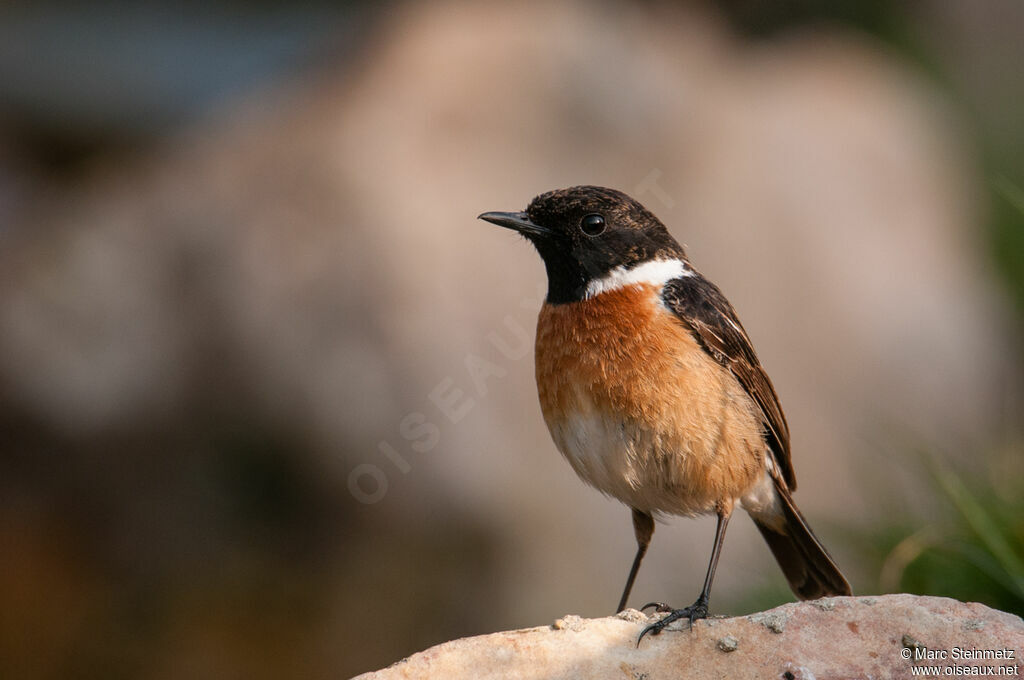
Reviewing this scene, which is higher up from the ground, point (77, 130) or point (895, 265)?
point (77, 130)

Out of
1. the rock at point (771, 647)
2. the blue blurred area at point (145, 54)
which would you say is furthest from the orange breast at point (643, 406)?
the blue blurred area at point (145, 54)

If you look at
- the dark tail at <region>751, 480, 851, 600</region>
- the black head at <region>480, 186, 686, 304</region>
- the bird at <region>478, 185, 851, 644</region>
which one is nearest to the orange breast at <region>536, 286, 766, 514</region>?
the bird at <region>478, 185, 851, 644</region>

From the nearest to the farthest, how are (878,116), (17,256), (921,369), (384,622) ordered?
(384,622) → (17,256) → (921,369) → (878,116)

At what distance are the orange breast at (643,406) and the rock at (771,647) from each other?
777 mm

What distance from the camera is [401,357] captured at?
312 inches

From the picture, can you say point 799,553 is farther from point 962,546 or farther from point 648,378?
point 648,378

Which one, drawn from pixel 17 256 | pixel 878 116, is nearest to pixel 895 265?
pixel 878 116

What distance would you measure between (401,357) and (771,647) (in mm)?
4676

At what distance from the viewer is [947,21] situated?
17.5 m

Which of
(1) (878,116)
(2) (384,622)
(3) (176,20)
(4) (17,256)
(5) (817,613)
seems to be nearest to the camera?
(5) (817,613)

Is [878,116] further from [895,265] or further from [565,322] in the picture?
[565,322]

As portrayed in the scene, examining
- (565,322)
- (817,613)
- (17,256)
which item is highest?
(17,256)

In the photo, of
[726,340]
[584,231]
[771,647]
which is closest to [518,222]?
[584,231]

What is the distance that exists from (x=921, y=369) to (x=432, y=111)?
16.8ft
